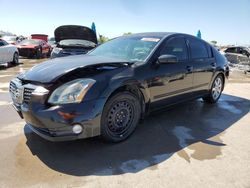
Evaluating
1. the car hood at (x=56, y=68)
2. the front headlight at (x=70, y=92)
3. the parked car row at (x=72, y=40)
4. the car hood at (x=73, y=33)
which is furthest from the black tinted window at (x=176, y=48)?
the car hood at (x=73, y=33)

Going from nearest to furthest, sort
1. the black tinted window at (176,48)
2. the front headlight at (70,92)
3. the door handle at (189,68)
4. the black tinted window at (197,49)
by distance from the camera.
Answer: the front headlight at (70,92) < the black tinted window at (176,48) < the door handle at (189,68) < the black tinted window at (197,49)

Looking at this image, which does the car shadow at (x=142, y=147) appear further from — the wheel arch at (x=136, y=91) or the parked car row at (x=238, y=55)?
the parked car row at (x=238, y=55)

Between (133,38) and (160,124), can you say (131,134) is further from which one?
(133,38)

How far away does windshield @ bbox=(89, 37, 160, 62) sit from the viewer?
4.25 m

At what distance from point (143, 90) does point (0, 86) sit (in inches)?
200

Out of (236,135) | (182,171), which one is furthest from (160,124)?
(182,171)

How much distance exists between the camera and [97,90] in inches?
130

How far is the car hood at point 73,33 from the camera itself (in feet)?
31.1

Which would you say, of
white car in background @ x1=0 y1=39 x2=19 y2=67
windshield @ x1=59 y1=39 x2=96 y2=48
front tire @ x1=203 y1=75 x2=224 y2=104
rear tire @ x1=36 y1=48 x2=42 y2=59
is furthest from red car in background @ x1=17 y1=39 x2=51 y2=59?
front tire @ x1=203 y1=75 x2=224 y2=104

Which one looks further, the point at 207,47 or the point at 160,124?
the point at 207,47

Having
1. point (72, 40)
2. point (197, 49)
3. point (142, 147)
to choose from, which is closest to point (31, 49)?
point (72, 40)

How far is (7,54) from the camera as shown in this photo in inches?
479

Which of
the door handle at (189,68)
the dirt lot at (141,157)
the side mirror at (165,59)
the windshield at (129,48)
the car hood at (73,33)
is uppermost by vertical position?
the car hood at (73,33)

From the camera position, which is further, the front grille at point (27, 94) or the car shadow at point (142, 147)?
the front grille at point (27, 94)
